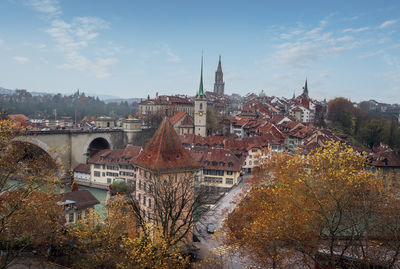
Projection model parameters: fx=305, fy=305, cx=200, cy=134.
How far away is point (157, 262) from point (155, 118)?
203ft

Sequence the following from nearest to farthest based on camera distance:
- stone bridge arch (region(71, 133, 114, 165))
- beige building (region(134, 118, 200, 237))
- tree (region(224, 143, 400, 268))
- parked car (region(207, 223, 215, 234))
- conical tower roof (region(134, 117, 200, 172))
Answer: tree (region(224, 143, 400, 268))
beige building (region(134, 118, 200, 237))
conical tower roof (region(134, 117, 200, 172))
parked car (region(207, 223, 215, 234))
stone bridge arch (region(71, 133, 114, 165))

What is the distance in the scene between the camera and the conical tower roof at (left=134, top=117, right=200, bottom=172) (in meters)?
22.8

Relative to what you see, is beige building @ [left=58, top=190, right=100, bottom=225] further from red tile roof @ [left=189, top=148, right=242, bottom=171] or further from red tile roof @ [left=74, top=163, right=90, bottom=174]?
red tile roof @ [left=74, top=163, right=90, bottom=174]

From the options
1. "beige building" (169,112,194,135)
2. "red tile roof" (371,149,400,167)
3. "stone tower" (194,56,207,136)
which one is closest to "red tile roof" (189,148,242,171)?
"red tile roof" (371,149,400,167)

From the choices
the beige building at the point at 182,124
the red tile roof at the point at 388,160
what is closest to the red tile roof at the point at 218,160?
the red tile roof at the point at 388,160

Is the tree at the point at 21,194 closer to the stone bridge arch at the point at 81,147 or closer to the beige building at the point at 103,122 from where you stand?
the stone bridge arch at the point at 81,147

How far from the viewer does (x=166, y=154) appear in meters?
23.3

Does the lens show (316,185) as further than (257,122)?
No

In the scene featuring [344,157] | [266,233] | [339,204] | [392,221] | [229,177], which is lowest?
[229,177]

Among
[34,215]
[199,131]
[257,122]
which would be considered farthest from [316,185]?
[257,122]

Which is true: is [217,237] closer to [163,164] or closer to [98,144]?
[163,164]

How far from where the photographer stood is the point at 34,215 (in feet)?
42.9

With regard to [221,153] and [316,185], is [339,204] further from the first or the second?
[221,153]

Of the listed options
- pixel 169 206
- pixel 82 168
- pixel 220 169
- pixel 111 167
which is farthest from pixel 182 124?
pixel 169 206
